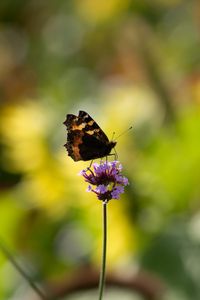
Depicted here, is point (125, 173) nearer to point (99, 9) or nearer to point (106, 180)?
point (106, 180)

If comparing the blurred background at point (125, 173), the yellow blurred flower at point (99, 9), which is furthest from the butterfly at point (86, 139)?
the yellow blurred flower at point (99, 9)

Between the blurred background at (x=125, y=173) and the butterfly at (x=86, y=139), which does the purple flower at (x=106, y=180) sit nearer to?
the butterfly at (x=86, y=139)

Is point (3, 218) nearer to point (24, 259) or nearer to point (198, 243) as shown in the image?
point (24, 259)

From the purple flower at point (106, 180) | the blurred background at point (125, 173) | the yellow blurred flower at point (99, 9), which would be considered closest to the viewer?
the purple flower at point (106, 180)

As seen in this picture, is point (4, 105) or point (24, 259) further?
point (4, 105)

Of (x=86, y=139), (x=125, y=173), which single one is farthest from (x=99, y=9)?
(x=86, y=139)

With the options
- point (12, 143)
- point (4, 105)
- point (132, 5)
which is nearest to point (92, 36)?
point (132, 5)

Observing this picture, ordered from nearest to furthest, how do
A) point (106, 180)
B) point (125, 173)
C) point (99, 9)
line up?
point (106, 180) < point (125, 173) < point (99, 9)
